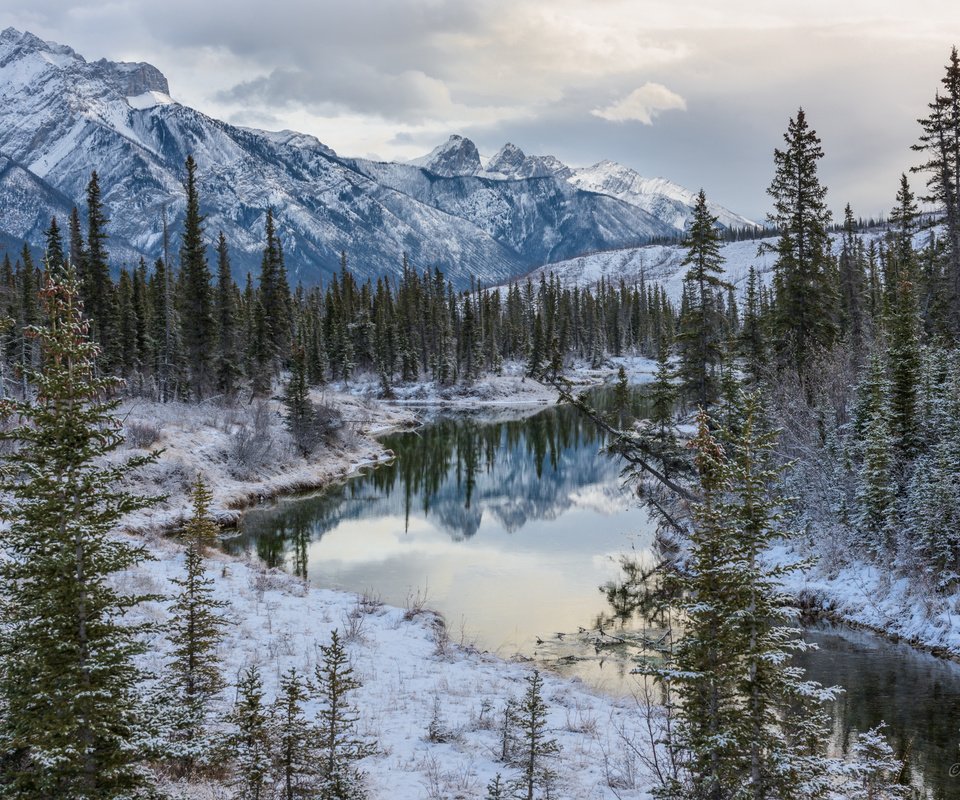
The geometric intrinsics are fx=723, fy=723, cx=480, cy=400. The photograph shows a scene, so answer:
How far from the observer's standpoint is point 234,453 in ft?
122

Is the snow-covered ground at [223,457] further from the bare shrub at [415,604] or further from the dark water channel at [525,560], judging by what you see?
the bare shrub at [415,604]

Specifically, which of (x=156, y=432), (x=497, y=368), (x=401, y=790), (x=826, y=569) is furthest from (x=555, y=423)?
(x=401, y=790)

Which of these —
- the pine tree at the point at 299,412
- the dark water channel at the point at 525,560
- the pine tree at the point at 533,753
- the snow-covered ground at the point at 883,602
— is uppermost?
the pine tree at the point at 299,412

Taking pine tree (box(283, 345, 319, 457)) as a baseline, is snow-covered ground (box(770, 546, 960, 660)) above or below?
below

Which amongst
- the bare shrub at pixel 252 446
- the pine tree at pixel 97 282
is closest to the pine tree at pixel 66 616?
the bare shrub at pixel 252 446

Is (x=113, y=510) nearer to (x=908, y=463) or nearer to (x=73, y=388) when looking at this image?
(x=73, y=388)

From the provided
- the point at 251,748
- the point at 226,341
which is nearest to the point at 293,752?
the point at 251,748

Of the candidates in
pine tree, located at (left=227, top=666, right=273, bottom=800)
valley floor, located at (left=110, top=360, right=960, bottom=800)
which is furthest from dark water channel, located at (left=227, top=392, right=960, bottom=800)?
pine tree, located at (left=227, top=666, right=273, bottom=800)

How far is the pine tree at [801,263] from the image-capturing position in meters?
31.2

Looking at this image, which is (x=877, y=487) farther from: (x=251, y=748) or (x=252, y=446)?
(x=252, y=446)

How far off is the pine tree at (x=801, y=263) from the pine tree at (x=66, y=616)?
29.6 m

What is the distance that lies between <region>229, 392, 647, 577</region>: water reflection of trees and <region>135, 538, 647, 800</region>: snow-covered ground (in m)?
6.68

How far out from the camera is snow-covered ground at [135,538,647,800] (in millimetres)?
10539

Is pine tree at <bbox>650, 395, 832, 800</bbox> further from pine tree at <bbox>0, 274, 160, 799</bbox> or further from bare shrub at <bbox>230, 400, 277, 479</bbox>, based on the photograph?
bare shrub at <bbox>230, 400, 277, 479</bbox>
